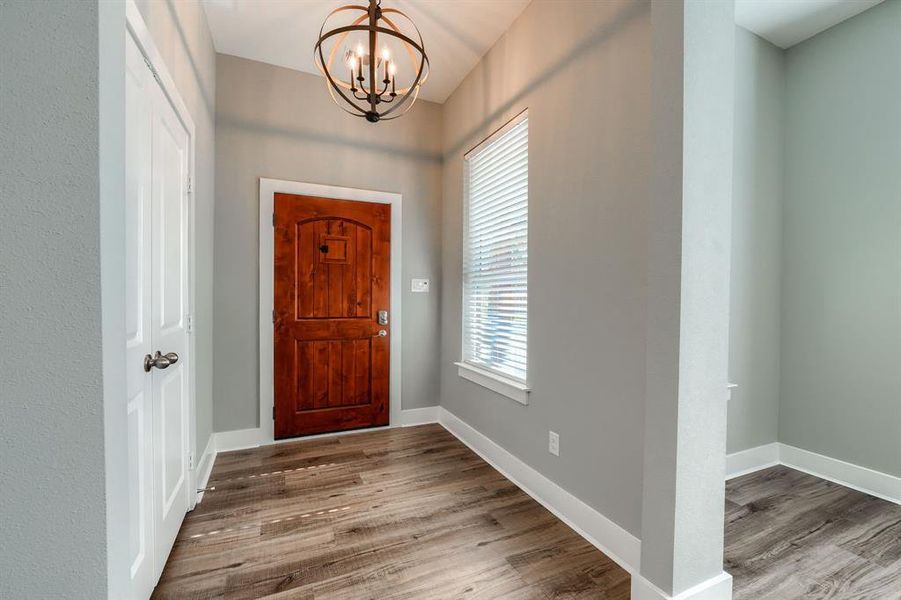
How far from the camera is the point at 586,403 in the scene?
6.27ft

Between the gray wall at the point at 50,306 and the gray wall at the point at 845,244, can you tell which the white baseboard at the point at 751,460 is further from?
the gray wall at the point at 50,306

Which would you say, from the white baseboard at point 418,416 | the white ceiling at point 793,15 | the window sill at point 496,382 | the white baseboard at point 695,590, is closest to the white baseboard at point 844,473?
the white baseboard at point 695,590

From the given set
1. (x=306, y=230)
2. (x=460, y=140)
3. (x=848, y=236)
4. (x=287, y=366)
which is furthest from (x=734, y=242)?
(x=287, y=366)

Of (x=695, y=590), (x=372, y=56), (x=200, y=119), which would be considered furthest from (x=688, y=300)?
(x=200, y=119)

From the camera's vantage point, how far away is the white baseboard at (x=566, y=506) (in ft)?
5.44

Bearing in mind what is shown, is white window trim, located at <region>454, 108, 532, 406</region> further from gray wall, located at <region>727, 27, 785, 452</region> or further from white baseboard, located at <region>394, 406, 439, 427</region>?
gray wall, located at <region>727, 27, 785, 452</region>

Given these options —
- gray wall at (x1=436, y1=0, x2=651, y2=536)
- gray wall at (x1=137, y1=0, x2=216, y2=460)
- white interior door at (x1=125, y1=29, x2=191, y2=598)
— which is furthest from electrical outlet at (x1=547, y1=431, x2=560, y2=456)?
gray wall at (x1=137, y1=0, x2=216, y2=460)

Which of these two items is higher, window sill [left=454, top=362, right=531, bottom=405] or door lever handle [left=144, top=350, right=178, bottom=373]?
door lever handle [left=144, top=350, right=178, bottom=373]

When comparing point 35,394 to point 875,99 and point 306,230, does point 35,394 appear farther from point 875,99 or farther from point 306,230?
point 875,99

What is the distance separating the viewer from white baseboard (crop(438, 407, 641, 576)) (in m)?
1.66

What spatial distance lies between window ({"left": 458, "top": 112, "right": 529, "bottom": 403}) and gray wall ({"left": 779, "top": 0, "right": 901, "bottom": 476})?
2003mm

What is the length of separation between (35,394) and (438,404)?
317 centimetres

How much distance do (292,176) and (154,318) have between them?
6.52 feet

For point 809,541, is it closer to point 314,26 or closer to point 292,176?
point 292,176
